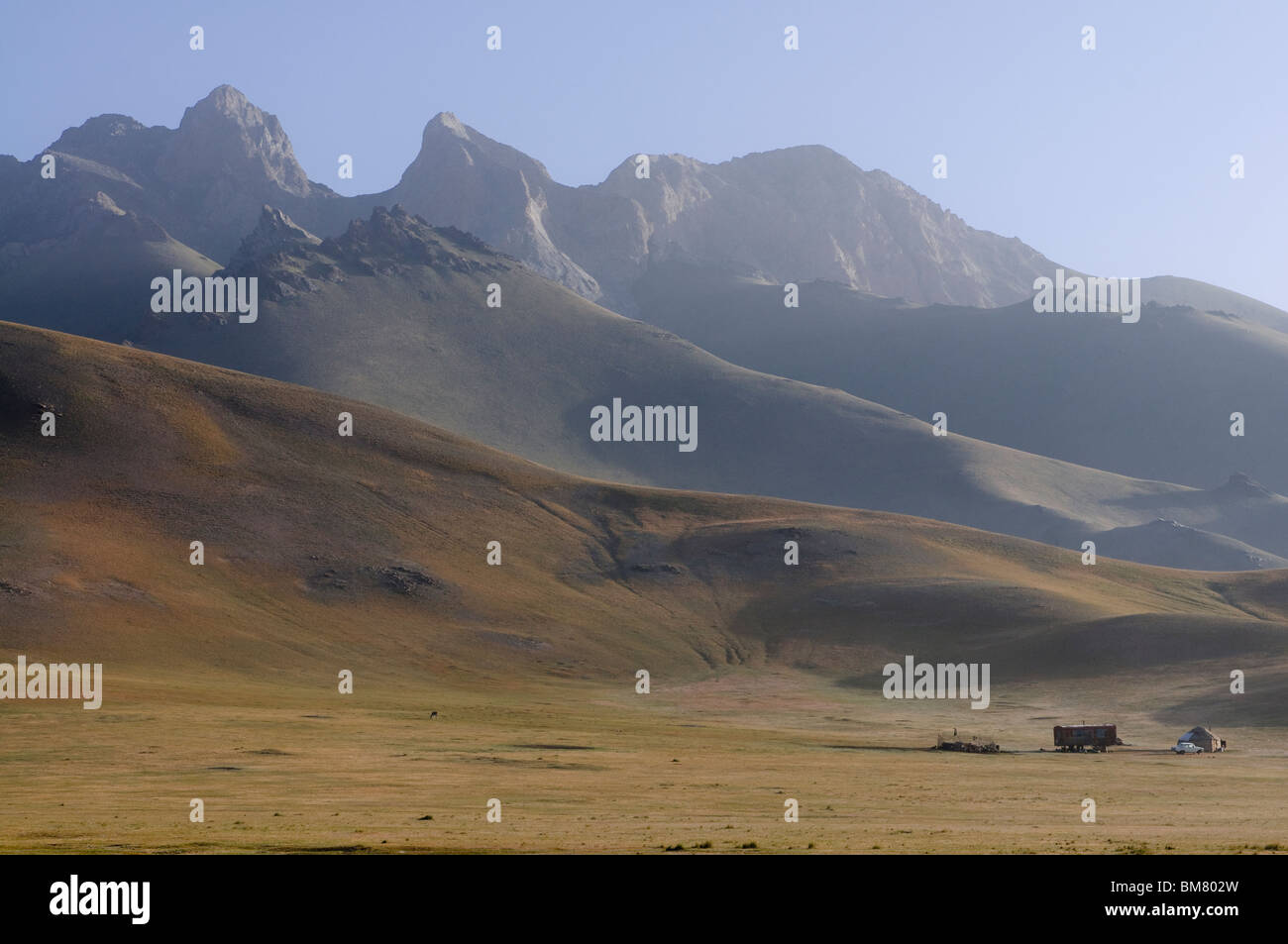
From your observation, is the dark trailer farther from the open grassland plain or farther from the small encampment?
the small encampment

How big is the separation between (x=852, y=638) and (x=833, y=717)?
38.0 m

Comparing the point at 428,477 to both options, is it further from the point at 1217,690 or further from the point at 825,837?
the point at 825,837

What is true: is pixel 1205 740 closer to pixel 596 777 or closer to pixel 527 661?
pixel 596 777

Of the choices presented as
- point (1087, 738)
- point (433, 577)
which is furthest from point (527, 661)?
point (1087, 738)

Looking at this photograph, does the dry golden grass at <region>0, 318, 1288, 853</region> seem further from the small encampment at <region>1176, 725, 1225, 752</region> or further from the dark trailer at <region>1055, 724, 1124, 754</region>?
the dark trailer at <region>1055, 724, 1124, 754</region>

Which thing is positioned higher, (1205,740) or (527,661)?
(527,661)

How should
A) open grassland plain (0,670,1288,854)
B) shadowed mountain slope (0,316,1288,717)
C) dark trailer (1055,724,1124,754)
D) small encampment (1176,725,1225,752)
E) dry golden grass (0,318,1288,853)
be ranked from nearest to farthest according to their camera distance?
open grassland plain (0,670,1288,854)
dry golden grass (0,318,1288,853)
small encampment (1176,725,1225,752)
dark trailer (1055,724,1124,754)
shadowed mountain slope (0,316,1288,717)

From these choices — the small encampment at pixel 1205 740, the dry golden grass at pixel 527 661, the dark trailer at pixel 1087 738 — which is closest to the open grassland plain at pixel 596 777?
the dry golden grass at pixel 527 661

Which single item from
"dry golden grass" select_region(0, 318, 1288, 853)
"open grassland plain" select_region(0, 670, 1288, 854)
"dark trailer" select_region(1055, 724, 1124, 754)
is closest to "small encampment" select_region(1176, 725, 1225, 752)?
"open grassland plain" select_region(0, 670, 1288, 854)

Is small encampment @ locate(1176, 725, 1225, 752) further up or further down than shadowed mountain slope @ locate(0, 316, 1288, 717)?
further down

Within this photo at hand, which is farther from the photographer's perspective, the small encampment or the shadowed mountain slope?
the shadowed mountain slope

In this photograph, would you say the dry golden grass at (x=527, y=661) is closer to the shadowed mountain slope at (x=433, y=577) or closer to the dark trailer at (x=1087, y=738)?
the shadowed mountain slope at (x=433, y=577)

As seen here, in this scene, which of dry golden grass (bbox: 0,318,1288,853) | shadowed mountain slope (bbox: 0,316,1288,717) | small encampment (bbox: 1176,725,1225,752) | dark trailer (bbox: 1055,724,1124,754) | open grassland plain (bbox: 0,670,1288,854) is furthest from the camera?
shadowed mountain slope (bbox: 0,316,1288,717)
